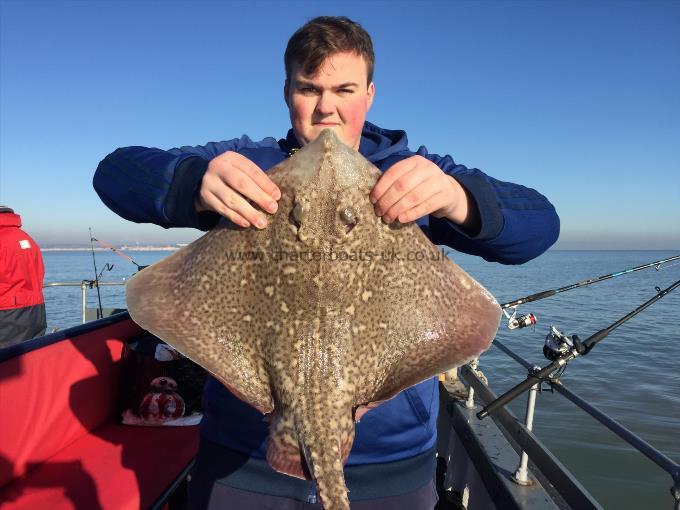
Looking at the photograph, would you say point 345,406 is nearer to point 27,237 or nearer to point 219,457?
point 219,457

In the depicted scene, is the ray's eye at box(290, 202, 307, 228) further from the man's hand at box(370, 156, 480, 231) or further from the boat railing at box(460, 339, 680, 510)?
the boat railing at box(460, 339, 680, 510)

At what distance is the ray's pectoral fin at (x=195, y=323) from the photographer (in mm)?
1941

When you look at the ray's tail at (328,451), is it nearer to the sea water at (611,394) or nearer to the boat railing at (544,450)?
the boat railing at (544,450)

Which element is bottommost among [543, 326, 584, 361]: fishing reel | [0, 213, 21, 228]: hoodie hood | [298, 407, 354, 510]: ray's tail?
[543, 326, 584, 361]: fishing reel

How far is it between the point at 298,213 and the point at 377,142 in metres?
1.27

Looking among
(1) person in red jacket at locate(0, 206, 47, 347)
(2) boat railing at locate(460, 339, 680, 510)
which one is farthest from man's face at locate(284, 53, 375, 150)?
(1) person in red jacket at locate(0, 206, 47, 347)

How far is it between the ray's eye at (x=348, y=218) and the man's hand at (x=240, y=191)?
0.98 feet

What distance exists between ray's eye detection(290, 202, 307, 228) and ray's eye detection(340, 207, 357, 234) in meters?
0.17

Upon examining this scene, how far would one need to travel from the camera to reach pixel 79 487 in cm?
419

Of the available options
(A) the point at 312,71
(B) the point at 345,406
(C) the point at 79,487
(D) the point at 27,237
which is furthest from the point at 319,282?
(D) the point at 27,237

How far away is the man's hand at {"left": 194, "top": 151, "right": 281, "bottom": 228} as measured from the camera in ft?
6.25

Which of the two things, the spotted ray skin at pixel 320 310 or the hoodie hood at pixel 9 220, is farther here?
the hoodie hood at pixel 9 220

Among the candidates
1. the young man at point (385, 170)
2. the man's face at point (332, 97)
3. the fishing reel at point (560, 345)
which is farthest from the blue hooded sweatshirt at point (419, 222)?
the fishing reel at point (560, 345)

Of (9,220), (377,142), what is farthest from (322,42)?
(9,220)
